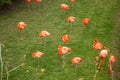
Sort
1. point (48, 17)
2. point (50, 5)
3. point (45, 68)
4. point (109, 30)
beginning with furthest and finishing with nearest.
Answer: point (50, 5) < point (48, 17) < point (109, 30) < point (45, 68)

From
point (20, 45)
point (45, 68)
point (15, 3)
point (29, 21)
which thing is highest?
point (15, 3)

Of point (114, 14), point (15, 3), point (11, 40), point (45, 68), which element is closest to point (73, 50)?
point (45, 68)

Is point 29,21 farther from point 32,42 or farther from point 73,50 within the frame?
point 73,50

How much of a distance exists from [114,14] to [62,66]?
3201mm

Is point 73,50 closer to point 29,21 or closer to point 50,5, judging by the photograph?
point 29,21

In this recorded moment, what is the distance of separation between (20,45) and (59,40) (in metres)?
0.97

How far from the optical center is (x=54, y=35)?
7895 millimetres

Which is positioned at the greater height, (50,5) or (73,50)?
(50,5)

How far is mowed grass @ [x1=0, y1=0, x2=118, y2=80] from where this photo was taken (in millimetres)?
6484

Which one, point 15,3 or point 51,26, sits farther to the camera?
point 15,3

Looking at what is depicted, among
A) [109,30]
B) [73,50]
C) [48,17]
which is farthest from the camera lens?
[48,17]

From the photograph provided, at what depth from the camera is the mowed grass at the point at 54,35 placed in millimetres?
6484

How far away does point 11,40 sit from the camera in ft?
25.2

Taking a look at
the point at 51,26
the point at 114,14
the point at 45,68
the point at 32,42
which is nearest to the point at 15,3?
the point at 51,26
